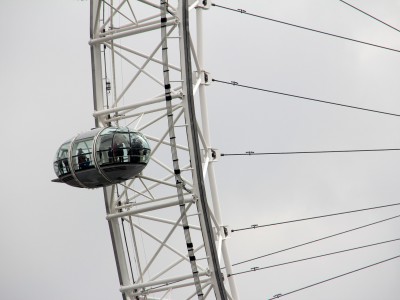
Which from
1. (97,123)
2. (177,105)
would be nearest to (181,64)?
(177,105)

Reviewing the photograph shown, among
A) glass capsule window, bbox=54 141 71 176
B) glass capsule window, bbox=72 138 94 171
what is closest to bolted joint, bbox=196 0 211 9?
glass capsule window, bbox=72 138 94 171

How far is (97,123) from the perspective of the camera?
60.9m

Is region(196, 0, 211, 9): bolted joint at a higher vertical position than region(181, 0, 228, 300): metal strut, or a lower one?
higher

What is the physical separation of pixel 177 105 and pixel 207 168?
3559mm

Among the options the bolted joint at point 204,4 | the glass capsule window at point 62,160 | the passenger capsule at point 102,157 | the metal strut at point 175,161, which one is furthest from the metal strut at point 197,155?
the glass capsule window at point 62,160

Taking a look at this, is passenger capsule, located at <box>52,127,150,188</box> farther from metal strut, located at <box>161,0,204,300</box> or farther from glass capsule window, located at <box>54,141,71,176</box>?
metal strut, located at <box>161,0,204,300</box>

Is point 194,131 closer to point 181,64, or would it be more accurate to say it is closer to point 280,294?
point 181,64

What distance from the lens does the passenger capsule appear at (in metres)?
56.6

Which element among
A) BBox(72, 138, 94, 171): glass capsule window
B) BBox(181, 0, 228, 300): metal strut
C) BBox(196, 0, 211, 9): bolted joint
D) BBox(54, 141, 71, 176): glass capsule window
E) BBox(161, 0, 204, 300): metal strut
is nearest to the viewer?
BBox(161, 0, 204, 300): metal strut

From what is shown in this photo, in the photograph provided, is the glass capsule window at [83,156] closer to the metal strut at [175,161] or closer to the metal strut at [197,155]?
the metal strut at [175,161]

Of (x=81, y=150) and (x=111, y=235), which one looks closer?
(x=81, y=150)

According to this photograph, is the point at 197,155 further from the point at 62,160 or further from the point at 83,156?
the point at 62,160

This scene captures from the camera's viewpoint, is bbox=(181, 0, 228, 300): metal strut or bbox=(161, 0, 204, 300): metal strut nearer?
bbox=(161, 0, 204, 300): metal strut

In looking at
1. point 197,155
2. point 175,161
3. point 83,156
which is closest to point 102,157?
point 83,156
